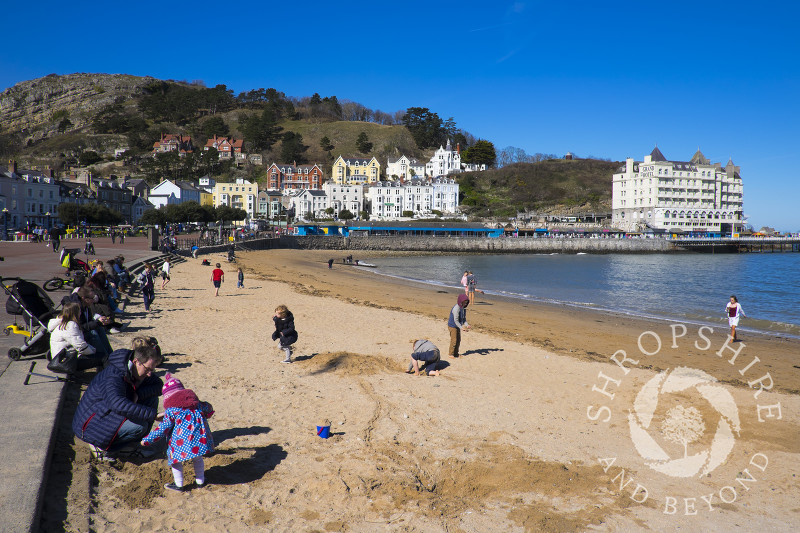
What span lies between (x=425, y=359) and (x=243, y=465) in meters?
4.45

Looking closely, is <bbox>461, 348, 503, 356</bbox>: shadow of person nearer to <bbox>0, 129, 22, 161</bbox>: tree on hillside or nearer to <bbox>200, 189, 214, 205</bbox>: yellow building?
<bbox>200, 189, 214, 205</bbox>: yellow building

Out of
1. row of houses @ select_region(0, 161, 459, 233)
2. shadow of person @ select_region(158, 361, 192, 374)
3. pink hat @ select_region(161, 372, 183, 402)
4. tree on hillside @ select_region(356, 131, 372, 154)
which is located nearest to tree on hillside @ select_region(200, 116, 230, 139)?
row of houses @ select_region(0, 161, 459, 233)

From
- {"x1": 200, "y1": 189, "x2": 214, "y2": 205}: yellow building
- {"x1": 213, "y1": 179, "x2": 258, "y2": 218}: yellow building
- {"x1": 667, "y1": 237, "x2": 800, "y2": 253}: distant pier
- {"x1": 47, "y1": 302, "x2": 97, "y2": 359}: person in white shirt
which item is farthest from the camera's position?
{"x1": 213, "y1": 179, "x2": 258, "y2": 218}: yellow building

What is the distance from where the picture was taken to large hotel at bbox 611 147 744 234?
104 meters

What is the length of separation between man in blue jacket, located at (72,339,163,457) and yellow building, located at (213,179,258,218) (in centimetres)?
10400

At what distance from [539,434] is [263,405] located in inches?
153

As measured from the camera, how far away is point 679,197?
4156 inches

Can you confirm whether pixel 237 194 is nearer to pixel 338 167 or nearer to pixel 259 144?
pixel 338 167

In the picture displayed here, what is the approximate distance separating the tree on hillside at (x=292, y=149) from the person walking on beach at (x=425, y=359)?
136 metres

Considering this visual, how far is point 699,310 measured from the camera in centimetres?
2189

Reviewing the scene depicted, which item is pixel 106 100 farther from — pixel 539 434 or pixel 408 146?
pixel 539 434

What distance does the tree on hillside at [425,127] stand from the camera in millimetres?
156875

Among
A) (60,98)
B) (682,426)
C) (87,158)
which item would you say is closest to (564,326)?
(682,426)

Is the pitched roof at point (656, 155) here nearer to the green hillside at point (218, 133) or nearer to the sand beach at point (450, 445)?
the green hillside at point (218, 133)
